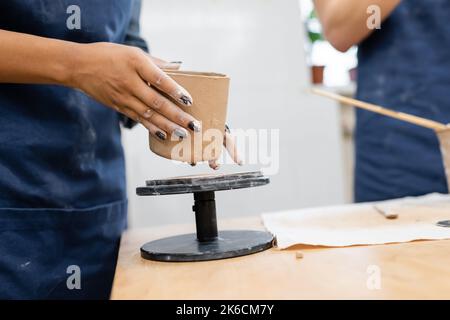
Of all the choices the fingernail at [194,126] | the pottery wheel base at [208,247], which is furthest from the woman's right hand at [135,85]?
the pottery wheel base at [208,247]

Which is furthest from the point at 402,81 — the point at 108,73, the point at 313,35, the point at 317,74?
the point at 313,35

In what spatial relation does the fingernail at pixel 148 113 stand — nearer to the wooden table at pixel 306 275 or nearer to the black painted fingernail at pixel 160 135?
the black painted fingernail at pixel 160 135

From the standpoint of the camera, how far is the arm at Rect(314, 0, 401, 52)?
122cm

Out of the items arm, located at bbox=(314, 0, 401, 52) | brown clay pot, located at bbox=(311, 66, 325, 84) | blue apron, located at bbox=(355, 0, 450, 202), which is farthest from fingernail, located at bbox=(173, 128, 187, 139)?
brown clay pot, located at bbox=(311, 66, 325, 84)

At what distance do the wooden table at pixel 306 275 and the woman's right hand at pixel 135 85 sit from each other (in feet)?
0.68

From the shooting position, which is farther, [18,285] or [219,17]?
[219,17]

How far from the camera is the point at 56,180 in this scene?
0.96 meters

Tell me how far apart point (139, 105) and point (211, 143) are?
0.42 ft

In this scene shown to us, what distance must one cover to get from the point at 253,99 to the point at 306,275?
5.65 ft

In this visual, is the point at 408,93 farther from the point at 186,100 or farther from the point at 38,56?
the point at 38,56

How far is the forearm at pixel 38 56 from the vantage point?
2.46ft

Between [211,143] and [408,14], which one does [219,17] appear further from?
[211,143]

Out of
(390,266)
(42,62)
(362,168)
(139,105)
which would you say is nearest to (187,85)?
(139,105)

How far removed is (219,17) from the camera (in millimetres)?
2234
